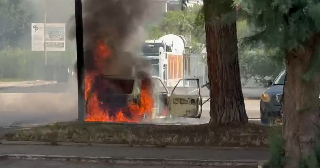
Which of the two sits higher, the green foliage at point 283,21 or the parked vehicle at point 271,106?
the green foliage at point 283,21

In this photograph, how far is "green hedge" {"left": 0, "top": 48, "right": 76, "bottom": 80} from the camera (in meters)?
39.8

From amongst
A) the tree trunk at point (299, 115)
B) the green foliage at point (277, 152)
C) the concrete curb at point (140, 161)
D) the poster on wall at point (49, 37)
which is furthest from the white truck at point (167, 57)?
the tree trunk at point (299, 115)

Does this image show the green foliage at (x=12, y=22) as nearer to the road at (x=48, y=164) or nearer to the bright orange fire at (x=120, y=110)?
the bright orange fire at (x=120, y=110)

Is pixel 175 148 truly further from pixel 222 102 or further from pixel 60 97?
pixel 60 97

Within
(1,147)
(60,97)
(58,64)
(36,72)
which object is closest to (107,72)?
(1,147)

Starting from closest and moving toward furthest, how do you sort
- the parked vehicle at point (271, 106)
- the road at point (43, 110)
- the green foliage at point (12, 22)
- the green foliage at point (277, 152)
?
the green foliage at point (277, 152)
the parked vehicle at point (271, 106)
the road at point (43, 110)
the green foliage at point (12, 22)

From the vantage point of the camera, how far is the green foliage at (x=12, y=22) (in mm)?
35812

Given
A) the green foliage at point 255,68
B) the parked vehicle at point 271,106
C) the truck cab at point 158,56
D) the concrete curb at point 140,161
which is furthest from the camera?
the green foliage at point 255,68

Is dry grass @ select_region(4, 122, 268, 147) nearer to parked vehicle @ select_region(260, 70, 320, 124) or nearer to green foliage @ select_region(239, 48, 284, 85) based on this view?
parked vehicle @ select_region(260, 70, 320, 124)

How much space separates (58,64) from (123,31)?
2403 centimetres

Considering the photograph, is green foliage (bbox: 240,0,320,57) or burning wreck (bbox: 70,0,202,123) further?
burning wreck (bbox: 70,0,202,123)

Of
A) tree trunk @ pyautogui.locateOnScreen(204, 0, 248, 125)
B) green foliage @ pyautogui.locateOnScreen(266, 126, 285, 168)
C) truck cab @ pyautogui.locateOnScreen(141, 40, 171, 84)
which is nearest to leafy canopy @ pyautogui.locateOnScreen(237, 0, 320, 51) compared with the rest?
green foliage @ pyautogui.locateOnScreen(266, 126, 285, 168)

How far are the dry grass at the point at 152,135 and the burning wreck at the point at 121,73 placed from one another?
1877 millimetres

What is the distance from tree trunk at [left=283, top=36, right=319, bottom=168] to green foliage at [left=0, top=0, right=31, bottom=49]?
28962 millimetres
